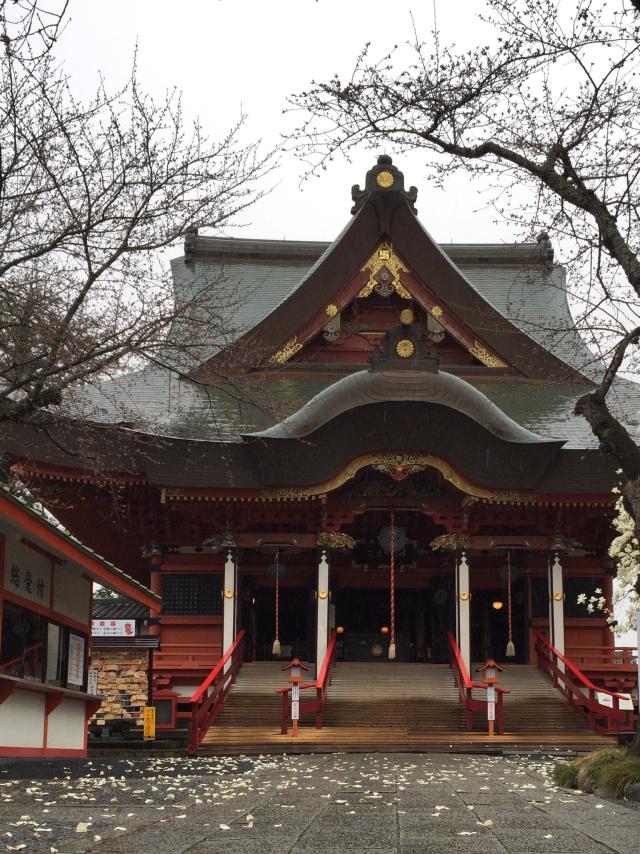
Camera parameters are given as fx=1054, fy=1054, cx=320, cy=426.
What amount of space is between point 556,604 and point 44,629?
10.4m

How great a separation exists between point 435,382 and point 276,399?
2.97 metres

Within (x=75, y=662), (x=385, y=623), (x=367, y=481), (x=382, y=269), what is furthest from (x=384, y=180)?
(x=75, y=662)

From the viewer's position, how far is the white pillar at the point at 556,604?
19109mm

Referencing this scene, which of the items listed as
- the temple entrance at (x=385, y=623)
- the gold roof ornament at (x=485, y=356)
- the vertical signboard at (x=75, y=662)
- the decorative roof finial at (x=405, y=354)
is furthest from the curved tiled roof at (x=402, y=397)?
the vertical signboard at (x=75, y=662)

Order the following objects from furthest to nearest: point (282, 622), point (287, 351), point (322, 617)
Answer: point (282, 622) → point (287, 351) → point (322, 617)

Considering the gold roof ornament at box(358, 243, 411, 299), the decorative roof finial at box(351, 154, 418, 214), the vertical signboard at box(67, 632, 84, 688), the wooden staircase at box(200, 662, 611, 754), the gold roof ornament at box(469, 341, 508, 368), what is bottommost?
the wooden staircase at box(200, 662, 611, 754)

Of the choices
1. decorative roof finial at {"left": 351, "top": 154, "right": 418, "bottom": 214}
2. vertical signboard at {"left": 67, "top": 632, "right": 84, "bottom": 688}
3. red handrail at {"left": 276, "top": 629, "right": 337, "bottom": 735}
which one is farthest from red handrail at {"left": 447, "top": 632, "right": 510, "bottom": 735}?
decorative roof finial at {"left": 351, "top": 154, "right": 418, "bottom": 214}

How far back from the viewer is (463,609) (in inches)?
750

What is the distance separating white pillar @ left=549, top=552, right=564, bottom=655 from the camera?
19109mm

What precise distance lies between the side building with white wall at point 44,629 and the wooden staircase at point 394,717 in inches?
111

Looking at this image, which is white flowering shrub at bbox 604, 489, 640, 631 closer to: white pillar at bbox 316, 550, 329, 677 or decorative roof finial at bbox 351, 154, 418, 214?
white pillar at bbox 316, 550, 329, 677

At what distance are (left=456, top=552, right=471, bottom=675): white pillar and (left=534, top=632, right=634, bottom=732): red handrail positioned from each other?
1506 mm

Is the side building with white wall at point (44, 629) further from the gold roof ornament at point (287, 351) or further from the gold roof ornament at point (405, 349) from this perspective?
the gold roof ornament at point (287, 351)

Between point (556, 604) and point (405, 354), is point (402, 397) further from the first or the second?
point (556, 604)
